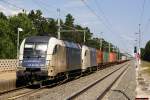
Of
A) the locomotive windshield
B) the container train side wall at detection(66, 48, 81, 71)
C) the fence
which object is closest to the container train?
the locomotive windshield

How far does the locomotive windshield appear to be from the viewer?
26.3 metres

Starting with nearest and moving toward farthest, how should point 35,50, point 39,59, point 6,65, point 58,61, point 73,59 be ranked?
point 39,59, point 35,50, point 58,61, point 73,59, point 6,65

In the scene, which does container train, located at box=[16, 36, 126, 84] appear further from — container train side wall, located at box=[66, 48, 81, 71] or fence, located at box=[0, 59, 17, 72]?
fence, located at box=[0, 59, 17, 72]

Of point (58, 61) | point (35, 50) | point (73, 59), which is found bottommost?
point (58, 61)

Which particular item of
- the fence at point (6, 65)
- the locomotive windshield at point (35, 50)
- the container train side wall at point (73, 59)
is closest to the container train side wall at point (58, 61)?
the locomotive windshield at point (35, 50)

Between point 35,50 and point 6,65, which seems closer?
point 35,50

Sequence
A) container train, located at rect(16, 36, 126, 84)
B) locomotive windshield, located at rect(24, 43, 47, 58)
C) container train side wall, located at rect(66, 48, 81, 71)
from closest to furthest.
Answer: container train, located at rect(16, 36, 126, 84) → locomotive windshield, located at rect(24, 43, 47, 58) → container train side wall, located at rect(66, 48, 81, 71)

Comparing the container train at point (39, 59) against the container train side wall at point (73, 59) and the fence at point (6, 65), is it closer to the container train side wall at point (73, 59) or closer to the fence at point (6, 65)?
the container train side wall at point (73, 59)

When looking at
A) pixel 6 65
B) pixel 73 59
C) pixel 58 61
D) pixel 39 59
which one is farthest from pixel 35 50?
pixel 6 65

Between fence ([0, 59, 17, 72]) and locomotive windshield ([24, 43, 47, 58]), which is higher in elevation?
locomotive windshield ([24, 43, 47, 58])

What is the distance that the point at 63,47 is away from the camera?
30.2 meters

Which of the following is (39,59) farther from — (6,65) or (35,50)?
(6,65)

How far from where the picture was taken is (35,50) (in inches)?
1046

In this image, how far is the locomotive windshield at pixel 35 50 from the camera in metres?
26.3
